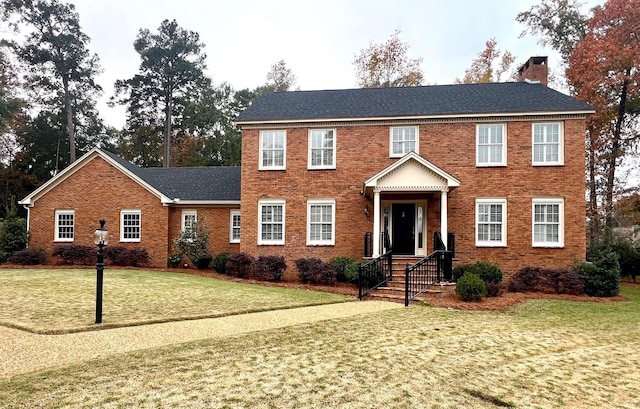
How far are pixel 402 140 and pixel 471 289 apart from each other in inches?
299

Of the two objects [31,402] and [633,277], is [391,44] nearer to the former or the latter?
[633,277]

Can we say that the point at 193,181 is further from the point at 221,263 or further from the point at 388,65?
the point at 388,65

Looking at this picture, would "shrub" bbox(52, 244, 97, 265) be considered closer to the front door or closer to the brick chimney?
the front door

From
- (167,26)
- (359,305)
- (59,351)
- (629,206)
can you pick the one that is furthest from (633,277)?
(167,26)

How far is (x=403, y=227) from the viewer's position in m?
18.2

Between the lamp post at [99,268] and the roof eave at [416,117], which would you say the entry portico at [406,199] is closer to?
the roof eave at [416,117]

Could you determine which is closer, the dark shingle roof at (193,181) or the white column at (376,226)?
the white column at (376,226)

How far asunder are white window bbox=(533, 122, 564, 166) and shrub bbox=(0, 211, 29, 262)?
83.1 ft

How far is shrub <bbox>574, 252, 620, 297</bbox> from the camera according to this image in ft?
48.5

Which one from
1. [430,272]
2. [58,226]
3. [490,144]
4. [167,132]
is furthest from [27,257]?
[490,144]

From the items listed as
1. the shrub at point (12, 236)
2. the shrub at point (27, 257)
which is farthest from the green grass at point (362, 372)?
the shrub at point (12, 236)

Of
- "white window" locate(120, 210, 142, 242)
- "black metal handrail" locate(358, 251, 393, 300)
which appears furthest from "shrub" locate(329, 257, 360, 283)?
"white window" locate(120, 210, 142, 242)

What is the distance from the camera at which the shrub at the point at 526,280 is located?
1548 centimetres

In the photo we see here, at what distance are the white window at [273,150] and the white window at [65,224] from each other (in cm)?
1146
